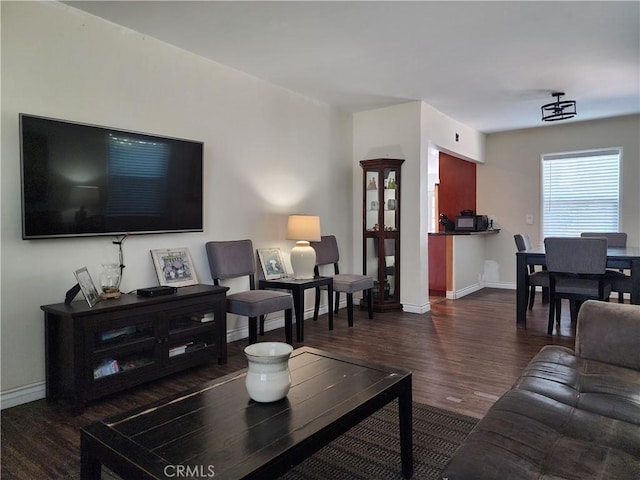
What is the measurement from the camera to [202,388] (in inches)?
69.1

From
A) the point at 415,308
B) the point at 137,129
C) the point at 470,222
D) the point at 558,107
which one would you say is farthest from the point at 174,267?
the point at 470,222

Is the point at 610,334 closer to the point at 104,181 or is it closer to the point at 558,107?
the point at 104,181

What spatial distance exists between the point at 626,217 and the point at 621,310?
478 cm

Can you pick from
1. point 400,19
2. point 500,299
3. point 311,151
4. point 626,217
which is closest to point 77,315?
point 400,19

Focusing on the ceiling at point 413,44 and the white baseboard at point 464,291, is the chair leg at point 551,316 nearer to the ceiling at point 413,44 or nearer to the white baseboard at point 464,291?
the white baseboard at point 464,291

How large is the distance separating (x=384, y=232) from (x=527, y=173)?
3.08m

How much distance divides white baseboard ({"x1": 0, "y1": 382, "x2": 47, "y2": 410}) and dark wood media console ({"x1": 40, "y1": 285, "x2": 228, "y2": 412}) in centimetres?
8

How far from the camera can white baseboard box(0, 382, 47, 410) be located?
253cm

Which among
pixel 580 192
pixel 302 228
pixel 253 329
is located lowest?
→ pixel 253 329

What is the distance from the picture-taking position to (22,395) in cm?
260

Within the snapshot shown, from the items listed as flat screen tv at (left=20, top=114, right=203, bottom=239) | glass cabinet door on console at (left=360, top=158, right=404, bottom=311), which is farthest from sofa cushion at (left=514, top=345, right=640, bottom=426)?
glass cabinet door on console at (left=360, top=158, right=404, bottom=311)

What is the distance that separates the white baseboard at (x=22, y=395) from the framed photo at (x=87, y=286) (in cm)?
65

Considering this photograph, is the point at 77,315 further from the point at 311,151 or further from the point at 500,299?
the point at 500,299

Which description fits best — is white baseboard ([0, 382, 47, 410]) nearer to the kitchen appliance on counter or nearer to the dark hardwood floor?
the dark hardwood floor
